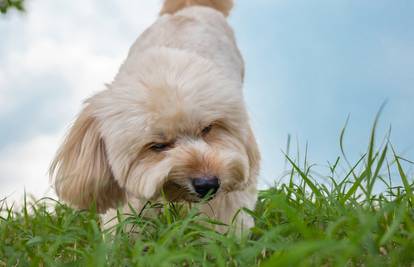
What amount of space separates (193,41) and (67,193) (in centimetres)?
152

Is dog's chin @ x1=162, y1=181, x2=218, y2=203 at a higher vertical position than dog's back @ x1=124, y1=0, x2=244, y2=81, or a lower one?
lower

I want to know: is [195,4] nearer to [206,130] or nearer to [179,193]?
[206,130]

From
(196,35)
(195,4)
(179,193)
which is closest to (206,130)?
(179,193)

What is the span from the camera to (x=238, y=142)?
3.90m

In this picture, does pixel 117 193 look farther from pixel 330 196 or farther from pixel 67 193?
pixel 330 196

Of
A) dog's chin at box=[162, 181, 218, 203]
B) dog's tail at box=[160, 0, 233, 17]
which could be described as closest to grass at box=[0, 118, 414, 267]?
dog's chin at box=[162, 181, 218, 203]

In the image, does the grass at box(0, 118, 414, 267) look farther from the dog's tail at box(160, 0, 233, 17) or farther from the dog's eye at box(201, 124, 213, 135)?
the dog's tail at box(160, 0, 233, 17)

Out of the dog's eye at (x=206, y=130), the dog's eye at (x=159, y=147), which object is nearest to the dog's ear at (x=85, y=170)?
the dog's eye at (x=159, y=147)

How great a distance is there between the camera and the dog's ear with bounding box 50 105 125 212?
3939 mm

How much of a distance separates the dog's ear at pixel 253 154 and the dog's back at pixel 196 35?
2.00 feet

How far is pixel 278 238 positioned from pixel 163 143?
121 cm

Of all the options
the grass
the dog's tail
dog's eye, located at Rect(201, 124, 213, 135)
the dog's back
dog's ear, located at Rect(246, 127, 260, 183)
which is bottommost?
the grass

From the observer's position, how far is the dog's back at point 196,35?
4.81m

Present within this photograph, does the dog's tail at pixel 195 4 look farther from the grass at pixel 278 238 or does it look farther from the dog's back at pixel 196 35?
the grass at pixel 278 238
